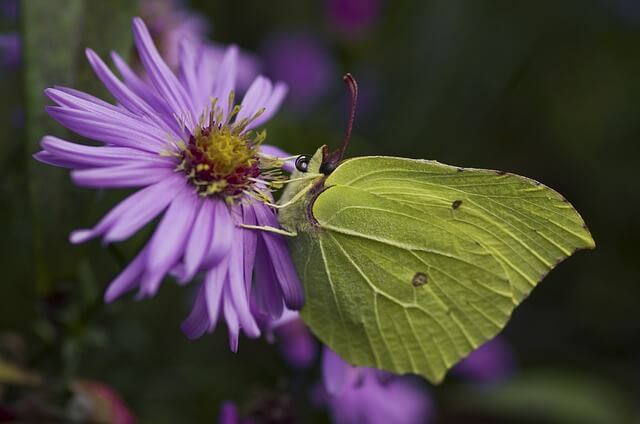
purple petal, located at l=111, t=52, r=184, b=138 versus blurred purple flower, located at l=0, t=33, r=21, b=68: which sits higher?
purple petal, located at l=111, t=52, r=184, b=138

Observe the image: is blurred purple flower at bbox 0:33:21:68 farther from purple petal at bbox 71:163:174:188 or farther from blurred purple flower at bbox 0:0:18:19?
purple petal at bbox 71:163:174:188

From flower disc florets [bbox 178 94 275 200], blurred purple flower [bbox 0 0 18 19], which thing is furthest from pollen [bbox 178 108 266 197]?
blurred purple flower [bbox 0 0 18 19]

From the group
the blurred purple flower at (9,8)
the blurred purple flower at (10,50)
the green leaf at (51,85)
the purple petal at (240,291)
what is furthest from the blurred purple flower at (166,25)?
the purple petal at (240,291)

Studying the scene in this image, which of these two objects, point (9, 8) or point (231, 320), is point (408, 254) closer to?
point (231, 320)

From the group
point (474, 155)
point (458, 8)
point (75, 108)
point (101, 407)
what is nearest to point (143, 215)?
point (75, 108)

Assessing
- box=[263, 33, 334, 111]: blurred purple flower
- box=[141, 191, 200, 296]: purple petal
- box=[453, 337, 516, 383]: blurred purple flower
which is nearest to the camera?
box=[141, 191, 200, 296]: purple petal

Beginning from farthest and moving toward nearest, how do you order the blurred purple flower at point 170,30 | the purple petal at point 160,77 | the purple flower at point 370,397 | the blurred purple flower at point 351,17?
1. the blurred purple flower at point 351,17
2. the blurred purple flower at point 170,30
3. the purple flower at point 370,397
4. the purple petal at point 160,77

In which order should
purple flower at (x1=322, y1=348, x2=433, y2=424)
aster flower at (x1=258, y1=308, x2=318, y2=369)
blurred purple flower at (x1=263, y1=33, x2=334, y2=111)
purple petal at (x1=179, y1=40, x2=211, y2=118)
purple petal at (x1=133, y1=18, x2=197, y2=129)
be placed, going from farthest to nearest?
1. blurred purple flower at (x1=263, y1=33, x2=334, y2=111)
2. aster flower at (x1=258, y1=308, x2=318, y2=369)
3. purple flower at (x1=322, y1=348, x2=433, y2=424)
4. purple petal at (x1=179, y1=40, x2=211, y2=118)
5. purple petal at (x1=133, y1=18, x2=197, y2=129)

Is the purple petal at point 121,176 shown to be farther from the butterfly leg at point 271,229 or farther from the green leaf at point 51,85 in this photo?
the green leaf at point 51,85
